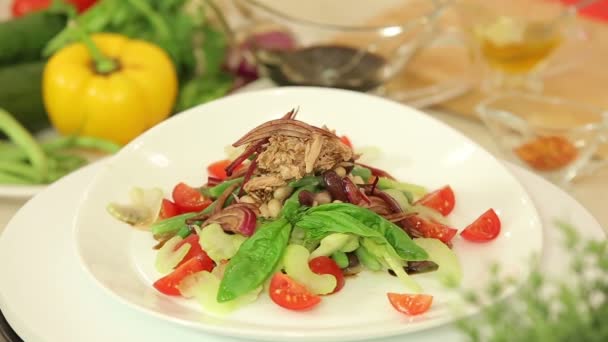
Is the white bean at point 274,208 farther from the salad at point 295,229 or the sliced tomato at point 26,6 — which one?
the sliced tomato at point 26,6

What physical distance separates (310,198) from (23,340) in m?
0.52

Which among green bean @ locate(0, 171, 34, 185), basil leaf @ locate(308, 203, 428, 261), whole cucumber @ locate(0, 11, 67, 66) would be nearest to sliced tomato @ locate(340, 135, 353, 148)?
basil leaf @ locate(308, 203, 428, 261)

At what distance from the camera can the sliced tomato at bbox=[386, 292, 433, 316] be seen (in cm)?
127

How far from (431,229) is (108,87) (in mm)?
1049

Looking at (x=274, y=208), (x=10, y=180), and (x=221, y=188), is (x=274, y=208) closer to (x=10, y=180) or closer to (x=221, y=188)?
(x=221, y=188)

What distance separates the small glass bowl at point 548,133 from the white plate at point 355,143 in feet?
1.17

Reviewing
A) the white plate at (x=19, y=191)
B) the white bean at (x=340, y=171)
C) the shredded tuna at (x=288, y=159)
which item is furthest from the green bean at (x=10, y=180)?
the white bean at (x=340, y=171)

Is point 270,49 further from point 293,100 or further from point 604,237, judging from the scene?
point 604,237

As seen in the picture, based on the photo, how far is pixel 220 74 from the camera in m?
2.61

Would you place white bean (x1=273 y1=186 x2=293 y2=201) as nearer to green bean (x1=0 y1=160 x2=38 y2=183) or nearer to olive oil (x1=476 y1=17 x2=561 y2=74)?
green bean (x1=0 y1=160 x2=38 y2=183)

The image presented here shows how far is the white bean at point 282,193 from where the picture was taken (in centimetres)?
147

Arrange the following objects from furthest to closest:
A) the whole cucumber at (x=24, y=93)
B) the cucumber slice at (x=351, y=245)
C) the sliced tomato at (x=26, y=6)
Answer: the sliced tomato at (x=26, y=6) → the whole cucumber at (x=24, y=93) → the cucumber slice at (x=351, y=245)

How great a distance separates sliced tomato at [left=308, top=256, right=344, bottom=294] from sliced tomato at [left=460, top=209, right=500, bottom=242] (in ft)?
0.85

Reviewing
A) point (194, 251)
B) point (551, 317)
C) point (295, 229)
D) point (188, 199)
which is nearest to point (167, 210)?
point (188, 199)
